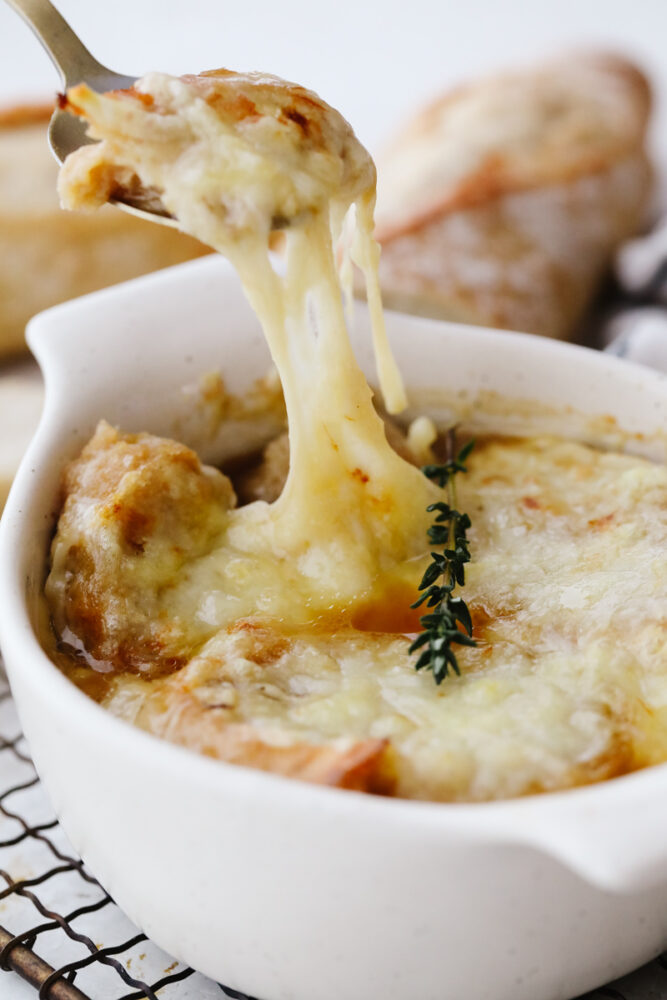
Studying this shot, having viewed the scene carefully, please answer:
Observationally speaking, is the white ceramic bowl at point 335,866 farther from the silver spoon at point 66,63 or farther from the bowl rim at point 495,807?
the silver spoon at point 66,63

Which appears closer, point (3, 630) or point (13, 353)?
point (3, 630)

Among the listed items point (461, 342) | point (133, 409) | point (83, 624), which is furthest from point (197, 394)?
point (83, 624)

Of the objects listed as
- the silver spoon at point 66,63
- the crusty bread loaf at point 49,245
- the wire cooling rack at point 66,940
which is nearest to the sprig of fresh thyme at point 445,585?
the wire cooling rack at point 66,940

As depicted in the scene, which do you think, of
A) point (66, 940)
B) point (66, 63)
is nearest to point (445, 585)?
point (66, 940)

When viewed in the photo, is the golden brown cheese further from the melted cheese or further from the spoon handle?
the spoon handle

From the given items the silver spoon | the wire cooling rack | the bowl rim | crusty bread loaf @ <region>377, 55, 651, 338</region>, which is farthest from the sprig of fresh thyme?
crusty bread loaf @ <region>377, 55, 651, 338</region>

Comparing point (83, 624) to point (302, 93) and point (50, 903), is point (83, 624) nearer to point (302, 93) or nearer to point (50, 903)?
point (50, 903)

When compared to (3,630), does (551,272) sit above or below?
below
